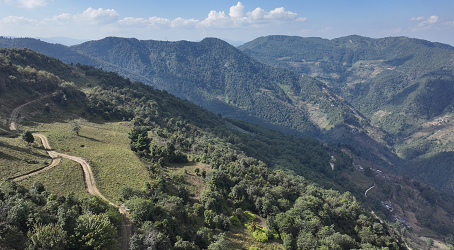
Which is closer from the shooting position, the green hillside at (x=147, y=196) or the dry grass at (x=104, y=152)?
the green hillside at (x=147, y=196)

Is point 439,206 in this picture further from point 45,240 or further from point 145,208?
point 45,240

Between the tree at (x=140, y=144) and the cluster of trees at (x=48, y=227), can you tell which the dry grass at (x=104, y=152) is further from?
the cluster of trees at (x=48, y=227)

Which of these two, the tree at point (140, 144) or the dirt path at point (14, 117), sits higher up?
the dirt path at point (14, 117)

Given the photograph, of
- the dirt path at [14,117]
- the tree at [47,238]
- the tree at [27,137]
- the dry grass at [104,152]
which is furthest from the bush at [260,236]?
the dirt path at [14,117]

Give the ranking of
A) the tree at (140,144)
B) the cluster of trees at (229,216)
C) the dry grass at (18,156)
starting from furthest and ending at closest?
the tree at (140,144) < the dry grass at (18,156) < the cluster of trees at (229,216)

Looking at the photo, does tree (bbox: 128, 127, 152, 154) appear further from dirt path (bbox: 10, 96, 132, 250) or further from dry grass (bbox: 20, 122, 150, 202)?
dirt path (bbox: 10, 96, 132, 250)

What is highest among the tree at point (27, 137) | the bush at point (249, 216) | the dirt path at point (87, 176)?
the tree at point (27, 137)

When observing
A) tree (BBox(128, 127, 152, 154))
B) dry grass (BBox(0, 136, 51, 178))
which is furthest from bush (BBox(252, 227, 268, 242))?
dry grass (BBox(0, 136, 51, 178))

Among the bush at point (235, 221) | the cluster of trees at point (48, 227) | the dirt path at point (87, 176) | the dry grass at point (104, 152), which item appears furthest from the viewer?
the dry grass at point (104, 152)

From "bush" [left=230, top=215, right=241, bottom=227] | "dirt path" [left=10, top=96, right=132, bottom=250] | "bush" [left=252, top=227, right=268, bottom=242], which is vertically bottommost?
"bush" [left=252, top=227, right=268, bottom=242]
